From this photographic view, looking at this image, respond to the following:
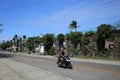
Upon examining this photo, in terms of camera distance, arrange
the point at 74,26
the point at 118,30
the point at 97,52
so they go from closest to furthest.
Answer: the point at 118,30 < the point at 97,52 < the point at 74,26

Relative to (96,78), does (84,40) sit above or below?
above

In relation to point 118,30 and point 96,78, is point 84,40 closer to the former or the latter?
point 118,30

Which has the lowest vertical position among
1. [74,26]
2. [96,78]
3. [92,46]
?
[96,78]

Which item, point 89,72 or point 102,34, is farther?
point 102,34

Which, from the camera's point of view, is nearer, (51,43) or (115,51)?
(115,51)

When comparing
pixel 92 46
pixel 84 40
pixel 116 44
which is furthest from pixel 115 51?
pixel 84 40

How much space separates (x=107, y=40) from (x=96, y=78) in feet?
100

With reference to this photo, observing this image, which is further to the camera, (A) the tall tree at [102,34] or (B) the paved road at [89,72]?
(A) the tall tree at [102,34]

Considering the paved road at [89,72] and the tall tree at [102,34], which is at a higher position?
the tall tree at [102,34]

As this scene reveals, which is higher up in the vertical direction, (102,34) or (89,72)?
(102,34)

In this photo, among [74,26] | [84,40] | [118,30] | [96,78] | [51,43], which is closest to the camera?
[96,78]

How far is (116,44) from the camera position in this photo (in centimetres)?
4109

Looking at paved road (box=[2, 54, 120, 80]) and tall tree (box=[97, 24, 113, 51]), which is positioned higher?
tall tree (box=[97, 24, 113, 51])

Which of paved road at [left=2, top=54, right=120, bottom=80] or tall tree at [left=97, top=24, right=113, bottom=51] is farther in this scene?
tall tree at [left=97, top=24, right=113, bottom=51]
